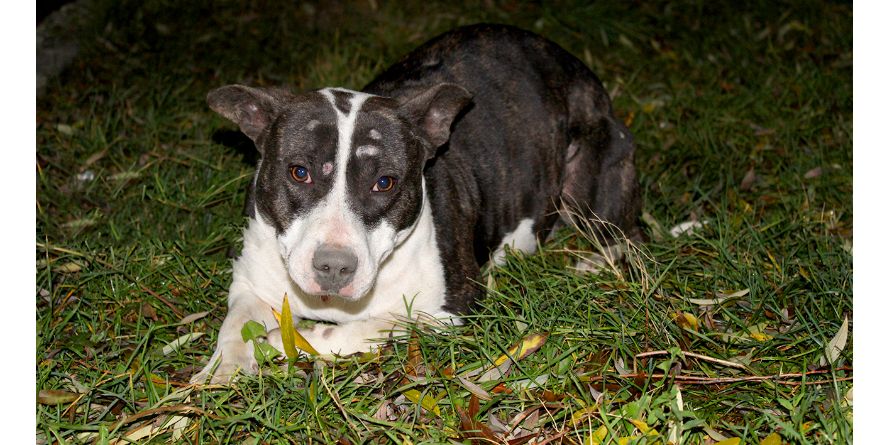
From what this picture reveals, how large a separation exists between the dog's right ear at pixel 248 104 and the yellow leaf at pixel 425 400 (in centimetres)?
139

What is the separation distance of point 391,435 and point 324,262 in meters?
0.70

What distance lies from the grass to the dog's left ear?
79 centimetres

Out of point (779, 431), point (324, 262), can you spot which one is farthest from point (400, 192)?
point (779, 431)

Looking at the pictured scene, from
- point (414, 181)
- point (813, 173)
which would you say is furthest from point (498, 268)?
point (813, 173)

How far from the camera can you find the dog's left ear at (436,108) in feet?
14.0

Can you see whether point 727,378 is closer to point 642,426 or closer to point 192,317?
point 642,426

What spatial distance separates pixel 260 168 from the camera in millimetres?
4184

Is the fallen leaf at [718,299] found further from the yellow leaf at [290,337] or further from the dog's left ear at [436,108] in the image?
the yellow leaf at [290,337]

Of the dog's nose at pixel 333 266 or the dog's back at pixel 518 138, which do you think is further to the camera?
the dog's back at pixel 518 138

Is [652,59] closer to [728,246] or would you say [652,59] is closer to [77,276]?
[728,246]

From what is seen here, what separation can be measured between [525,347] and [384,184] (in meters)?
0.89

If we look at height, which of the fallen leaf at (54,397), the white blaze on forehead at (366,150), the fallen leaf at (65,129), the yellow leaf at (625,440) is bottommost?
the fallen leaf at (65,129)

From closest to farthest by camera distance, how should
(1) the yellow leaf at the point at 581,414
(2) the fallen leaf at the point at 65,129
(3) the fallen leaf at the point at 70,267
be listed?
(1) the yellow leaf at the point at 581,414
(3) the fallen leaf at the point at 70,267
(2) the fallen leaf at the point at 65,129

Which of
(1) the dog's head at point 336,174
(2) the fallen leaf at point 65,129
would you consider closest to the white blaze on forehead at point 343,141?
(1) the dog's head at point 336,174
